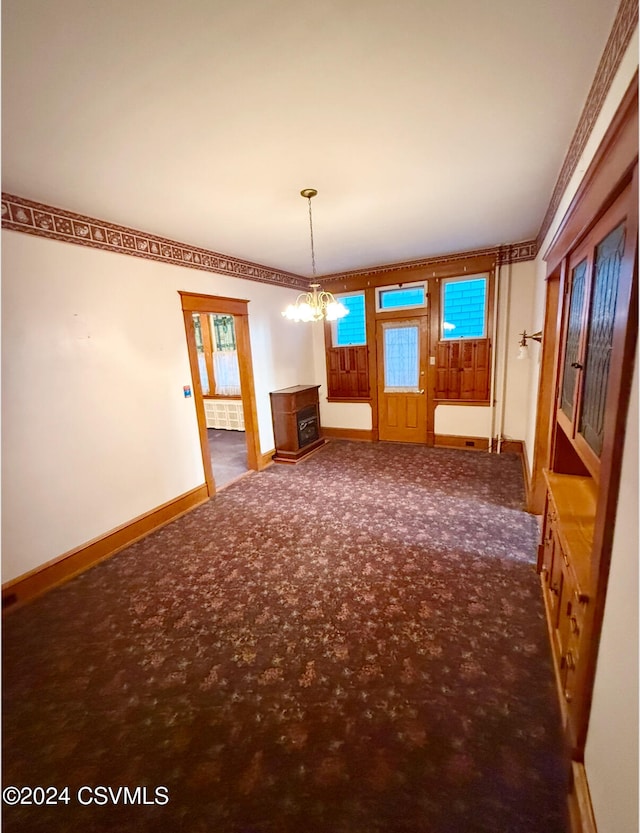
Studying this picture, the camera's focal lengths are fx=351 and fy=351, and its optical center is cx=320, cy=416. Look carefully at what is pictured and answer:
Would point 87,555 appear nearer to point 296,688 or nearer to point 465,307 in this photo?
point 296,688

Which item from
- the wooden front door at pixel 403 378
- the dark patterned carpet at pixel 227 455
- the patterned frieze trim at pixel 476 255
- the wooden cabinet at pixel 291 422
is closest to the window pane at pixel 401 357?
the wooden front door at pixel 403 378

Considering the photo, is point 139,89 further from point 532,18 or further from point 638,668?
point 638,668

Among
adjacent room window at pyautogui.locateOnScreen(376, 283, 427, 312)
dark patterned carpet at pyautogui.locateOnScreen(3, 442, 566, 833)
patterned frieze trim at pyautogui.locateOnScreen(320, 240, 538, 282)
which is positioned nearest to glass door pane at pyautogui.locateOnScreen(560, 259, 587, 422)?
dark patterned carpet at pyautogui.locateOnScreen(3, 442, 566, 833)

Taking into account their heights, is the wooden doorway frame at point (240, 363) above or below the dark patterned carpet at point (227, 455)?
above

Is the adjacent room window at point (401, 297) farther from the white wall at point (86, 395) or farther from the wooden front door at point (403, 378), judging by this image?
the white wall at point (86, 395)

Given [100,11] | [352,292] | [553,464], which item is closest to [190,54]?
[100,11]

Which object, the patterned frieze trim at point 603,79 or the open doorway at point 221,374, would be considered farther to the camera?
the open doorway at point 221,374

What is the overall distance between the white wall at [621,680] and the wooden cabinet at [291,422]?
4.01 metres

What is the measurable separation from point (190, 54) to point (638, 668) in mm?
2422

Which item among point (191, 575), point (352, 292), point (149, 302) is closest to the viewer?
point (191, 575)

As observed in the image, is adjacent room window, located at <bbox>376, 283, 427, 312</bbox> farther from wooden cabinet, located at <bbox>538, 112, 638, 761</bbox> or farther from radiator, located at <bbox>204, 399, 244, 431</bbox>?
radiator, located at <bbox>204, 399, 244, 431</bbox>

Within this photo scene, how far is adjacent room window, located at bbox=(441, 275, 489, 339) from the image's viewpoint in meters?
4.73

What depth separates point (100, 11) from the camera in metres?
Answer: 1.15

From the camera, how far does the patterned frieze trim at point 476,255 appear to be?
4.29m
